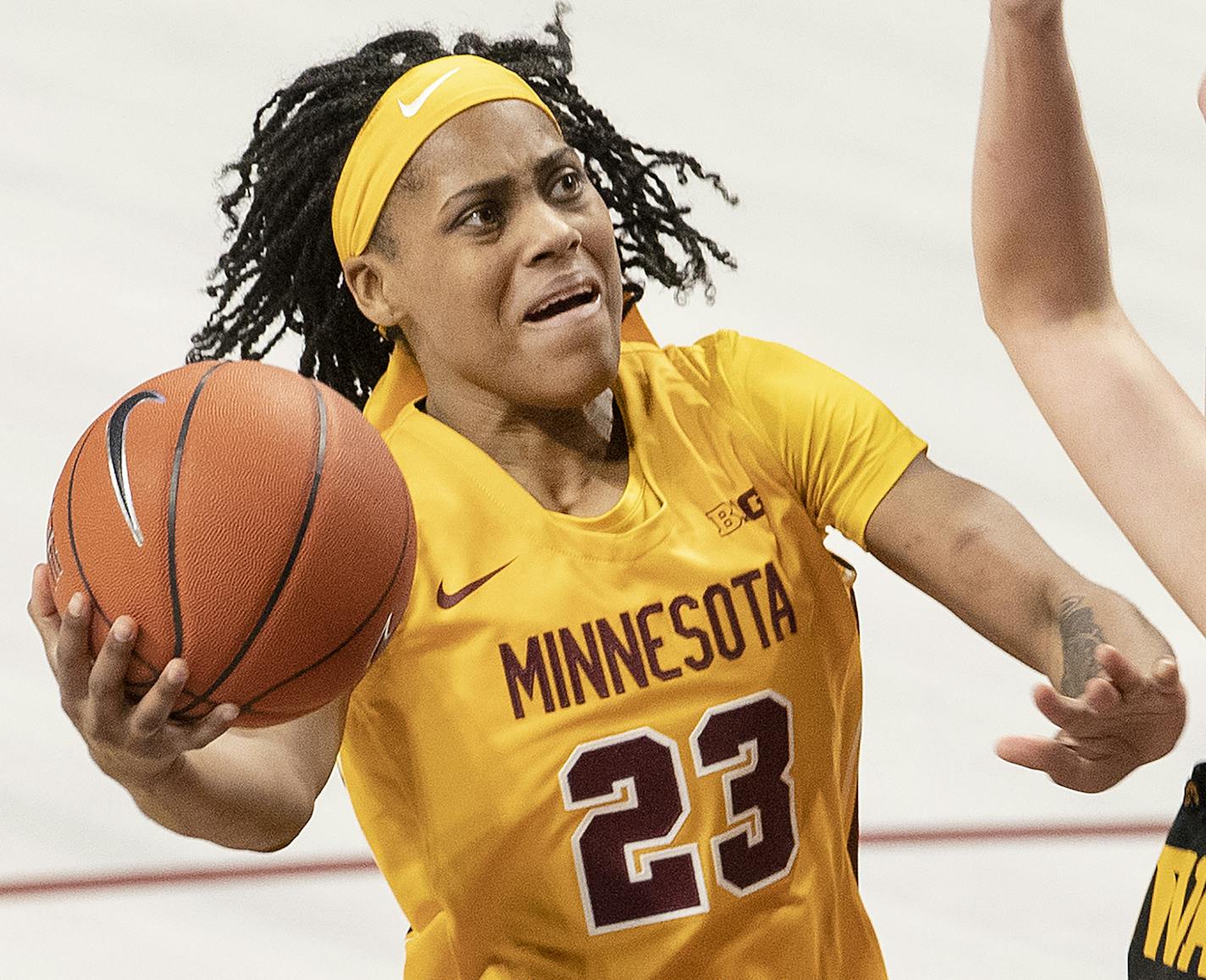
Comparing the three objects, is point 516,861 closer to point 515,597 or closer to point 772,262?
point 515,597

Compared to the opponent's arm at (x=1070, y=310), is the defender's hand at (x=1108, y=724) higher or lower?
lower

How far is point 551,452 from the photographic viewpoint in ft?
5.87

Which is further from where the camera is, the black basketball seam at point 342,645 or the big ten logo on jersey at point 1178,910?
the black basketball seam at point 342,645

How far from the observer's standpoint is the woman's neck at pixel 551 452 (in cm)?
177

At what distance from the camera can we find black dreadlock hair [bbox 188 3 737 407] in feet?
6.49

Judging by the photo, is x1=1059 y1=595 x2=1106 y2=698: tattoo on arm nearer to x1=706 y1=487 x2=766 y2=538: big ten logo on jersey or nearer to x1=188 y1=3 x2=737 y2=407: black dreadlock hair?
x1=706 y1=487 x2=766 y2=538: big ten logo on jersey

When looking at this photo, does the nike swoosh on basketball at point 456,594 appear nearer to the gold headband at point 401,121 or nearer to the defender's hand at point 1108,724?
the gold headband at point 401,121

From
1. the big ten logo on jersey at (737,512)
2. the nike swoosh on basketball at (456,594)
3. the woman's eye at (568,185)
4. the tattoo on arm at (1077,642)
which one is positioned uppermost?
the woman's eye at (568,185)

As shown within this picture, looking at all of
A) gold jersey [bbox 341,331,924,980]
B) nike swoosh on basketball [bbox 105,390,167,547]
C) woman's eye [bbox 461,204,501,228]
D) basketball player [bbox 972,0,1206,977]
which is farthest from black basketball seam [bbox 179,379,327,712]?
basketball player [bbox 972,0,1206,977]

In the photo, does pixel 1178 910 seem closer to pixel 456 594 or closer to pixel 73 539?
pixel 456 594

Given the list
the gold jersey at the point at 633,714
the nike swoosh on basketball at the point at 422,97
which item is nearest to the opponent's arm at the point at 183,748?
the gold jersey at the point at 633,714

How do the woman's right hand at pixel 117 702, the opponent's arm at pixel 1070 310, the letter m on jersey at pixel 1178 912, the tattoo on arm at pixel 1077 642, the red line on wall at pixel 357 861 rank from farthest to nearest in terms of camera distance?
the red line on wall at pixel 357 861
the tattoo on arm at pixel 1077 642
the woman's right hand at pixel 117 702
the letter m on jersey at pixel 1178 912
the opponent's arm at pixel 1070 310

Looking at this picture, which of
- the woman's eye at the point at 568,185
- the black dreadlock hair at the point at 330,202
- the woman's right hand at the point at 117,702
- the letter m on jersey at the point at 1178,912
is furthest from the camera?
the black dreadlock hair at the point at 330,202

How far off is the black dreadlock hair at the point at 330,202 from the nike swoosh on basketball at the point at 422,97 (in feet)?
0.55
